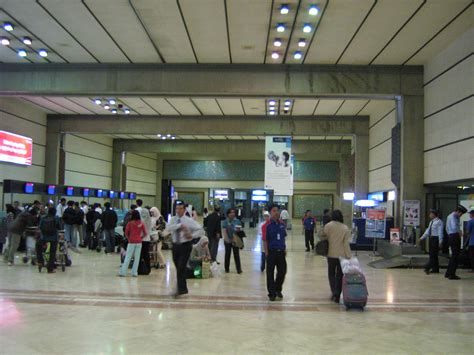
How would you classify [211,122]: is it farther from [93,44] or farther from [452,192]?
[452,192]

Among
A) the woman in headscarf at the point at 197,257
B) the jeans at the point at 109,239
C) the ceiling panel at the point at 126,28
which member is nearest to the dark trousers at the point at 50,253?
the woman in headscarf at the point at 197,257

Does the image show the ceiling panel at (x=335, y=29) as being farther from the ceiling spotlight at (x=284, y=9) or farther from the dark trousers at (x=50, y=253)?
the dark trousers at (x=50, y=253)

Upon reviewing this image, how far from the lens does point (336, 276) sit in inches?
301

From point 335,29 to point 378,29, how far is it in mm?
1062

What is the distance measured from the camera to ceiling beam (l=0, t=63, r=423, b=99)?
49.6 feet

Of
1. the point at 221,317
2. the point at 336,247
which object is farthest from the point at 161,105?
the point at 221,317

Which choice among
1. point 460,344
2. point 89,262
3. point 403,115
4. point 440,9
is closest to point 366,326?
point 460,344

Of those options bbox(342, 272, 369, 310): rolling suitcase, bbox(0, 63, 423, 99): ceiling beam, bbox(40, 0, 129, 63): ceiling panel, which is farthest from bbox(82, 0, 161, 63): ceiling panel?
bbox(342, 272, 369, 310): rolling suitcase

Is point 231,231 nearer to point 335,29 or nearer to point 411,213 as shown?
point 335,29

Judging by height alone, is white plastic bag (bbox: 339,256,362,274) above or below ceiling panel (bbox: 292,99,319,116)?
below

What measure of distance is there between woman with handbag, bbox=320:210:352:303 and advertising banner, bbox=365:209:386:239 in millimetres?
8484

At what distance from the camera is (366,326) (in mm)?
6105

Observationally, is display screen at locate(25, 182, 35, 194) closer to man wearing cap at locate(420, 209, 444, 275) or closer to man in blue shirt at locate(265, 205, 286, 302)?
man in blue shirt at locate(265, 205, 286, 302)

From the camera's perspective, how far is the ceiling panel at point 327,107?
19.5 meters
